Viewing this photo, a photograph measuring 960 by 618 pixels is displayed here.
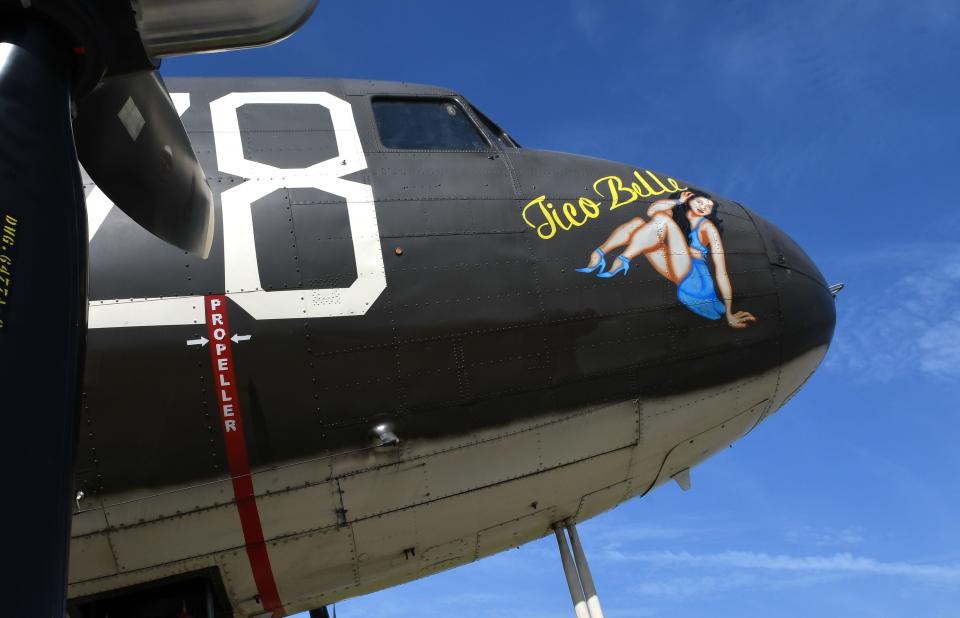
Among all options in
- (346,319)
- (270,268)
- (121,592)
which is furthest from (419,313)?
(121,592)

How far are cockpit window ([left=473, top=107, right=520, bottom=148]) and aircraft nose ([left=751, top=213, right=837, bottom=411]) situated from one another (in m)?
2.89

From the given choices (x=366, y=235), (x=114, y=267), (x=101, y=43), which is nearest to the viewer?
(x=101, y=43)

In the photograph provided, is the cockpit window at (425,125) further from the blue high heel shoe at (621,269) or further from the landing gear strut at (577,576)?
the landing gear strut at (577,576)

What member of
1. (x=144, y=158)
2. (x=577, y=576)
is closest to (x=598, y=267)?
(x=577, y=576)

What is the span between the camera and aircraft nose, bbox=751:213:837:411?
30.7ft

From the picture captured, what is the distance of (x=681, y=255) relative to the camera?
356 inches

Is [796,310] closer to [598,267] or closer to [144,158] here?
[598,267]

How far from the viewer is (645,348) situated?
8.62 meters

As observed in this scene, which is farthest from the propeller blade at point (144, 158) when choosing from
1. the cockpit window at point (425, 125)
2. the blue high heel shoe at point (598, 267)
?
the blue high heel shoe at point (598, 267)

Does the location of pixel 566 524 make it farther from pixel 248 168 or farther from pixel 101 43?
pixel 101 43

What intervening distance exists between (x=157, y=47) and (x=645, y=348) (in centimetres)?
554

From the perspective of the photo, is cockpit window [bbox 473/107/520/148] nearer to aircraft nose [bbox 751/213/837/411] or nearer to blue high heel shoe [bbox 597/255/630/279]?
blue high heel shoe [bbox 597/255/630/279]

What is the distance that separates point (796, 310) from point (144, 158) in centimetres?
681

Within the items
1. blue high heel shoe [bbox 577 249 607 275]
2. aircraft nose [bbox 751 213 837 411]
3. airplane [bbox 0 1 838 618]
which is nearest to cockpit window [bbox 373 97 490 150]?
airplane [bbox 0 1 838 618]
